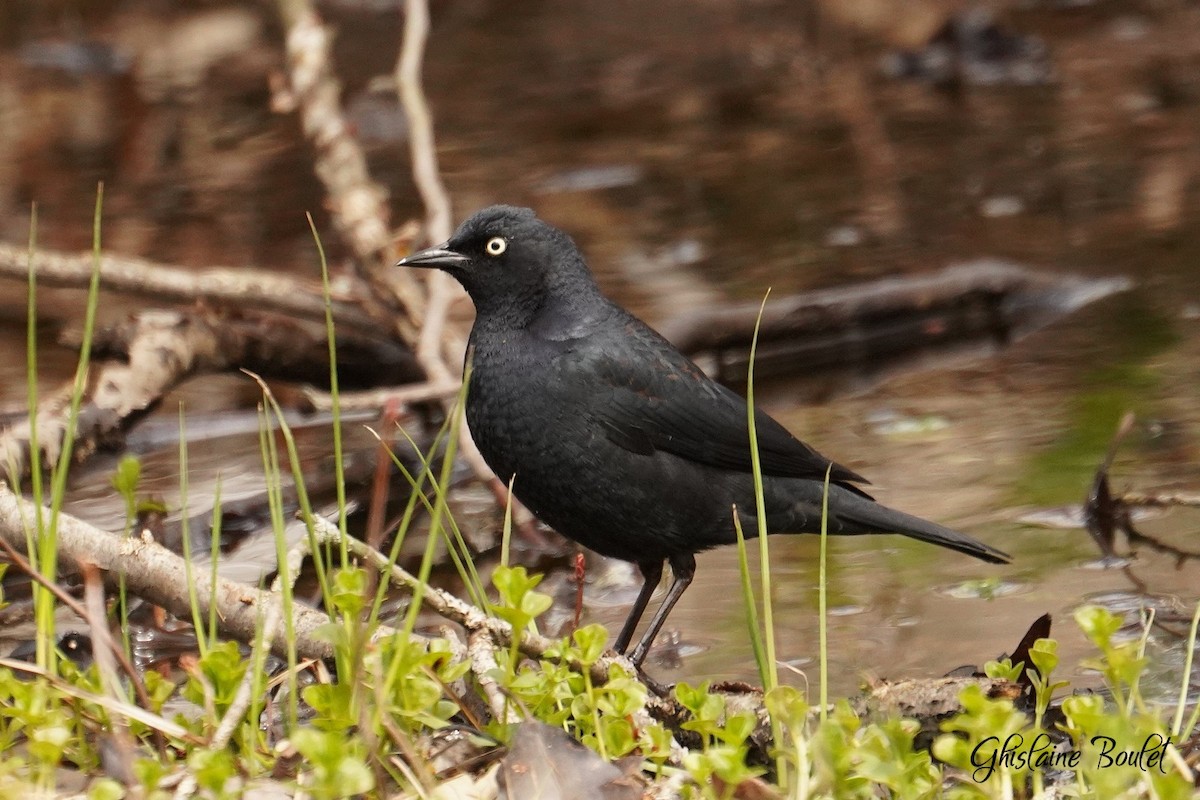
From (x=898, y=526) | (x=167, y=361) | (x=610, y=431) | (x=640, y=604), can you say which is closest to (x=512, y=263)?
(x=610, y=431)

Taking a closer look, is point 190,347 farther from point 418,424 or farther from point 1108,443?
point 1108,443

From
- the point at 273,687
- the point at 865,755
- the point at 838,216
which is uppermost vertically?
the point at 865,755

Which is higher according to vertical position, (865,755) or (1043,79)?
(865,755)

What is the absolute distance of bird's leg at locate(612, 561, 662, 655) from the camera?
4238 millimetres

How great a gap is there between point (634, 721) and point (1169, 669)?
141 centimetres

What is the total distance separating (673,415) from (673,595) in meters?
0.50

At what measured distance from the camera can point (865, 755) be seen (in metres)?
2.68

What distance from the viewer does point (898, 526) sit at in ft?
14.1

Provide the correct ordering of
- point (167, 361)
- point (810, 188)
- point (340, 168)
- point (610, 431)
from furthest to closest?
point (810, 188) < point (340, 168) < point (167, 361) < point (610, 431)

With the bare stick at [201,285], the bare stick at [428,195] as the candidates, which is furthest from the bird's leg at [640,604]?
the bare stick at [201,285]

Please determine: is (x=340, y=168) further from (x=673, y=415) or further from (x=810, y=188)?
(x=810, y=188)

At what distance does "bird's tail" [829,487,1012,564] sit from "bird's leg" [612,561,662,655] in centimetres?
53

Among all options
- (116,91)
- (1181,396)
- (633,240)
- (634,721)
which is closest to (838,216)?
(633,240)

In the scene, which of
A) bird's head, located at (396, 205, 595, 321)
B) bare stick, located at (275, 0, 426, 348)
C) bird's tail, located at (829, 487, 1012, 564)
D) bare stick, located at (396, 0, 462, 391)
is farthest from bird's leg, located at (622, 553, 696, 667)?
bare stick, located at (275, 0, 426, 348)
